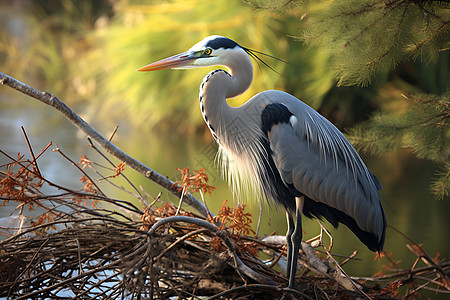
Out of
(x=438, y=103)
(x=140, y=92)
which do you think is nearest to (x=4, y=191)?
(x=438, y=103)

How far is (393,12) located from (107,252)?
1.11 metres

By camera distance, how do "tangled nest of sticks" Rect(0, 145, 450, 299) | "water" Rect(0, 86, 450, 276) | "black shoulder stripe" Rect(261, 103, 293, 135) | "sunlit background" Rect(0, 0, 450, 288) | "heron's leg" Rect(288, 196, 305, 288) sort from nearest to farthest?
1. "tangled nest of sticks" Rect(0, 145, 450, 299)
2. "heron's leg" Rect(288, 196, 305, 288)
3. "black shoulder stripe" Rect(261, 103, 293, 135)
4. "water" Rect(0, 86, 450, 276)
5. "sunlit background" Rect(0, 0, 450, 288)

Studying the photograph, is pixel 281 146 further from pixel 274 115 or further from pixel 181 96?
pixel 181 96

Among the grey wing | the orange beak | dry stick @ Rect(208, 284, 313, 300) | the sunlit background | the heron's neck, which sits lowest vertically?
dry stick @ Rect(208, 284, 313, 300)

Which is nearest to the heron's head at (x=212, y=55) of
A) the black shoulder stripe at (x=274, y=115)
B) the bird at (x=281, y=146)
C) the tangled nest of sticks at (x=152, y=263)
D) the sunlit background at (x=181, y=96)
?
the bird at (x=281, y=146)

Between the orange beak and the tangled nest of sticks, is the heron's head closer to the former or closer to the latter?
the orange beak

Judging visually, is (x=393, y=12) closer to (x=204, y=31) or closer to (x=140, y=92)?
(x=204, y=31)

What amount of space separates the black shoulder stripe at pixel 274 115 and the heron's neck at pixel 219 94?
9 centimetres

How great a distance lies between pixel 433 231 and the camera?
9.02 ft

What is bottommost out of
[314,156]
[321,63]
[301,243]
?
[301,243]

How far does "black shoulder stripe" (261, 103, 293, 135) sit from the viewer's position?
1.61 metres

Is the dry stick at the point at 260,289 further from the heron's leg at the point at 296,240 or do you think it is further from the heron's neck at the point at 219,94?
the heron's neck at the point at 219,94

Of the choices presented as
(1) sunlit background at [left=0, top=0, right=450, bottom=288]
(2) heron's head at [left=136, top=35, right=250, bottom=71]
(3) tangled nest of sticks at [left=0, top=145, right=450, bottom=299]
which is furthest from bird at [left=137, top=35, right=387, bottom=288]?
(1) sunlit background at [left=0, top=0, right=450, bottom=288]

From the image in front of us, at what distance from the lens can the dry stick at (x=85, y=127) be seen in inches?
59.8
